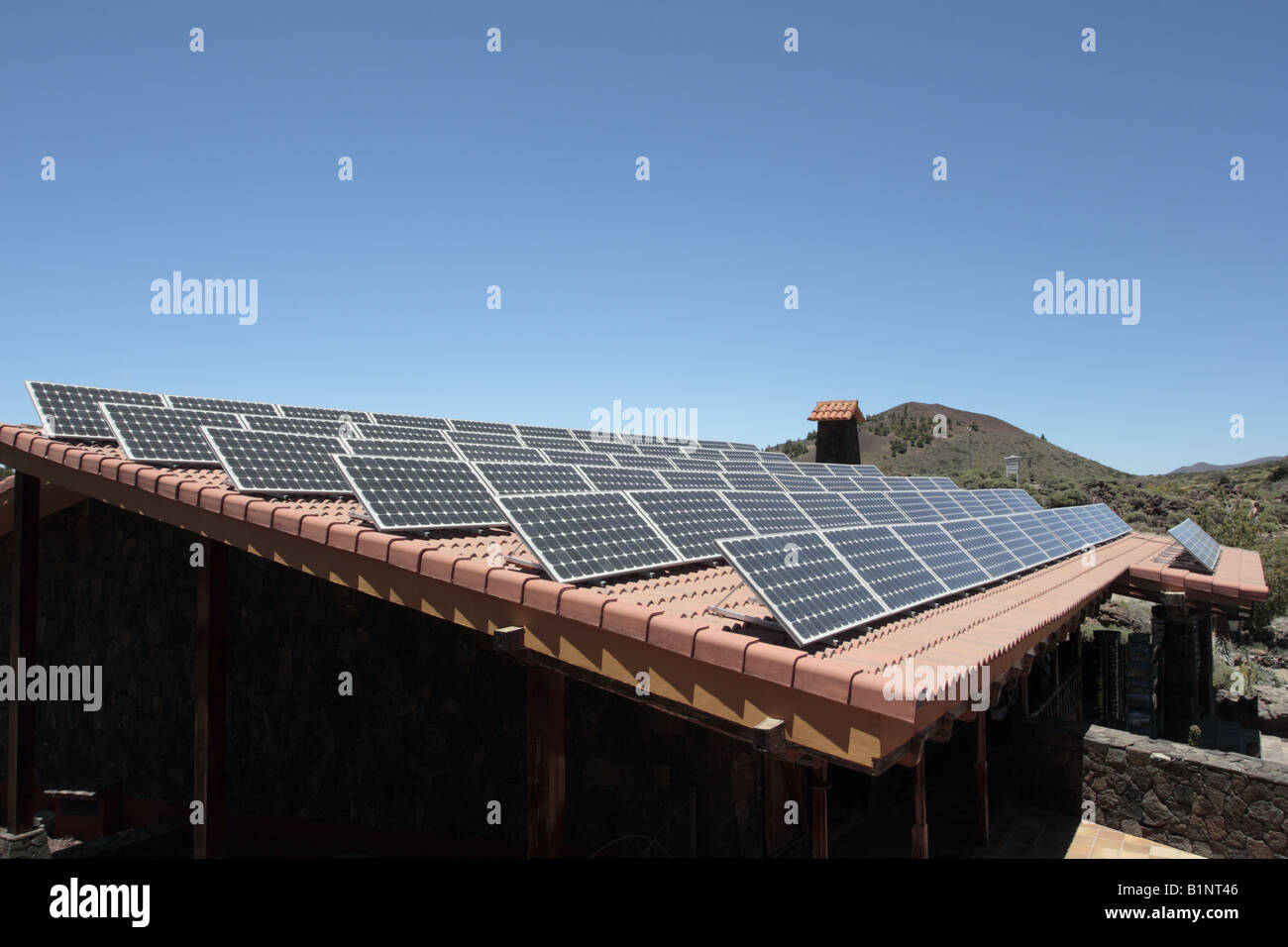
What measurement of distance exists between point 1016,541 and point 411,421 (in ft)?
38.4

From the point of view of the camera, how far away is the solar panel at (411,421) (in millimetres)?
15555

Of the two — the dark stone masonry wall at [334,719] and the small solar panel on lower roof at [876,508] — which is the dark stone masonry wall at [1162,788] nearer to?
the small solar panel on lower roof at [876,508]

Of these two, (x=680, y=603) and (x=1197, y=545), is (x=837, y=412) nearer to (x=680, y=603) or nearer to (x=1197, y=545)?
(x=1197, y=545)

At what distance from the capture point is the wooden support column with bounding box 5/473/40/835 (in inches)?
374

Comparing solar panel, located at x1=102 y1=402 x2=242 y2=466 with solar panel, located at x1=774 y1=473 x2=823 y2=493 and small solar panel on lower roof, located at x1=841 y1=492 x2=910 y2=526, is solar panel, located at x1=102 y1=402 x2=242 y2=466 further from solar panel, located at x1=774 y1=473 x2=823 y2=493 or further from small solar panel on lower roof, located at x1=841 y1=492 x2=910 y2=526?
solar panel, located at x1=774 y1=473 x2=823 y2=493

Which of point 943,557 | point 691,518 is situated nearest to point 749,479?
point 943,557

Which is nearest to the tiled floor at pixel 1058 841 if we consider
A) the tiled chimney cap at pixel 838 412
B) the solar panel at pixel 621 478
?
the solar panel at pixel 621 478

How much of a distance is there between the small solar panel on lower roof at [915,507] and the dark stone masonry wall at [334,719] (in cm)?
610

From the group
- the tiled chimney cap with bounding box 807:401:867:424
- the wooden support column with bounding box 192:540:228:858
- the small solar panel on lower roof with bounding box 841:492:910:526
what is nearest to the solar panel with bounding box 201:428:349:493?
the wooden support column with bounding box 192:540:228:858

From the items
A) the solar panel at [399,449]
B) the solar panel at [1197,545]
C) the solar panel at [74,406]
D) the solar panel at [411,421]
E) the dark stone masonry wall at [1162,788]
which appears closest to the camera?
the dark stone masonry wall at [1162,788]

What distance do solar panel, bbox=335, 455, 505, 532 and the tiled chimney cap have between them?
2320cm
